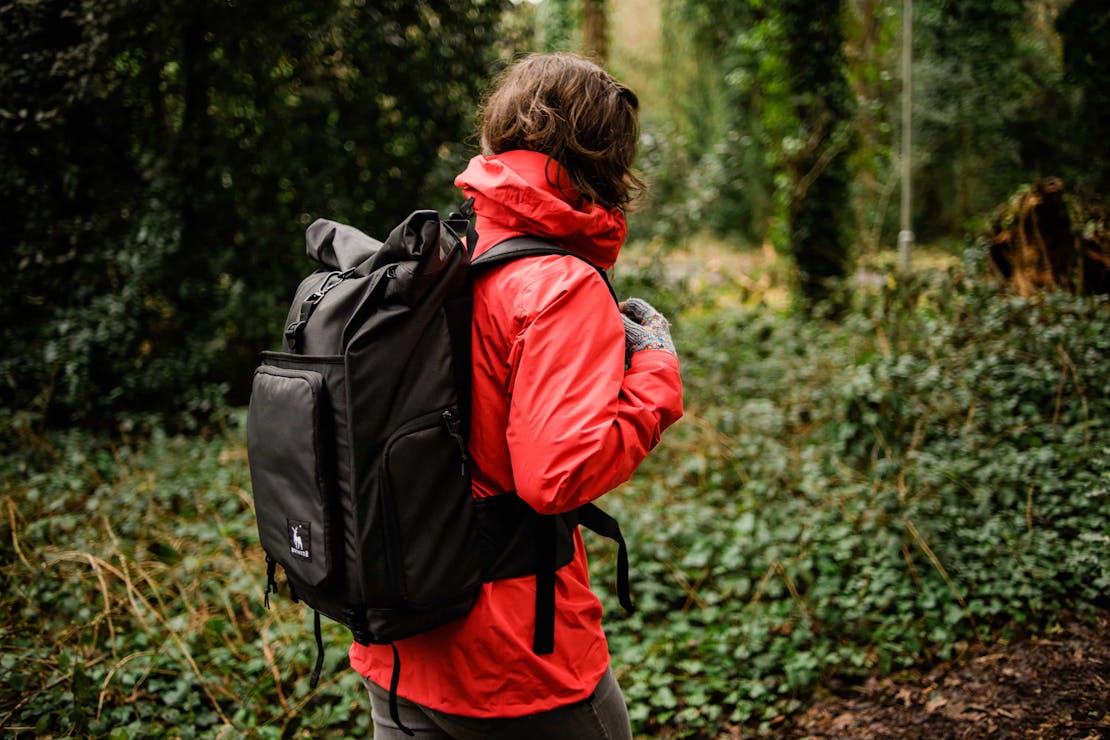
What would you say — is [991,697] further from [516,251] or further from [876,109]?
[876,109]

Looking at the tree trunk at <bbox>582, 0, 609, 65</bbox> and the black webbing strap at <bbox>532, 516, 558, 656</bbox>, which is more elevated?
the tree trunk at <bbox>582, 0, 609, 65</bbox>

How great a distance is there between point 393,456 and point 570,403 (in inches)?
12.8

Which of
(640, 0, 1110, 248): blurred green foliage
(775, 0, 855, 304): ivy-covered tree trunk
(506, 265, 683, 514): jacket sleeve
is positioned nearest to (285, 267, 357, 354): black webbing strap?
(506, 265, 683, 514): jacket sleeve

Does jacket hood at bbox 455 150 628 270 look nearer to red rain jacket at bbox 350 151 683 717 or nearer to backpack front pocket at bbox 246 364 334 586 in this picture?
red rain jacket at bbox 350 151 683 717

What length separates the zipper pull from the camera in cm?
142

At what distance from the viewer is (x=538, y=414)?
4.51 ft

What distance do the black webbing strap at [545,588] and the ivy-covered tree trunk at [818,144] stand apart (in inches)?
263

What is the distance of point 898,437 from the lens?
13.8ft

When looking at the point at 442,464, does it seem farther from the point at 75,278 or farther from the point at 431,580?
the point at 75,278

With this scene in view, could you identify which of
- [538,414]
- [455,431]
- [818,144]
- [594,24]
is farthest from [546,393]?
[594,24]

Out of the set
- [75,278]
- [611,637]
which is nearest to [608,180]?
[611,637]

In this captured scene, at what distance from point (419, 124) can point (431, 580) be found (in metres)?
5.82

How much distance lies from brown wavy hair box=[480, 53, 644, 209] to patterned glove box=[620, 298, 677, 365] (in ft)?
0.83

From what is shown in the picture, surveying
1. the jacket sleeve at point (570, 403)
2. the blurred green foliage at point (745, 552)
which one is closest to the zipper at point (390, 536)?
the jacket sleeve at point (570, 403)
